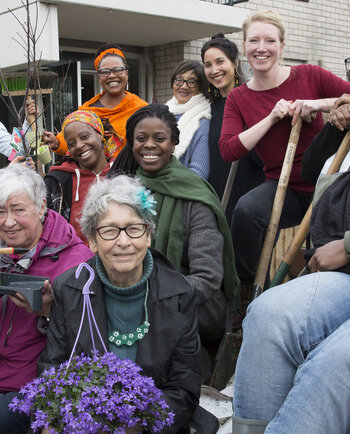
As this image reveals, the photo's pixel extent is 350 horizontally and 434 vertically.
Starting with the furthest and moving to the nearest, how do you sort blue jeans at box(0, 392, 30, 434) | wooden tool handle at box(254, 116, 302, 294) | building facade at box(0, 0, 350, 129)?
building facade at box(0, 0, 350, 129) < wooden tool handle at box(254, 116, 302, 294) < blue jeans at box(0, 392, 30, 434)

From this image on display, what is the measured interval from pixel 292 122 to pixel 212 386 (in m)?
1.59

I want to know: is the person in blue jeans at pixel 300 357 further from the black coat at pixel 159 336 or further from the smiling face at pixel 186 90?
the smiling face at pixel 186 90

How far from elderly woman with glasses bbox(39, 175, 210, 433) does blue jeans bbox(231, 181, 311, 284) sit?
1212 mm

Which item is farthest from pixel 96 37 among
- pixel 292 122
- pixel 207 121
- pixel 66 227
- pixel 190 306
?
pixel 190 306

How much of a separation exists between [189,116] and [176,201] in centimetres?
126

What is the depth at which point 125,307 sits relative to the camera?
8.00 ft

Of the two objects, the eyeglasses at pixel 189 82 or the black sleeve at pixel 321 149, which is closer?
the black sleeve at pixel 321 149

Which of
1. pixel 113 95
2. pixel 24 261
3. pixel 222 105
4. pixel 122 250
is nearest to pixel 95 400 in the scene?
pixel 122 250

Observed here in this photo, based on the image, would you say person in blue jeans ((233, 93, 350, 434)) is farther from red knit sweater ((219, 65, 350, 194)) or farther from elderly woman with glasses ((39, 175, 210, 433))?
red knit sweater ((219, 65, 350, 194))

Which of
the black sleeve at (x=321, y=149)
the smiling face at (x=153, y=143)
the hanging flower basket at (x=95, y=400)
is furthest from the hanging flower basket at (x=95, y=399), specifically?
the black sleeve at (x=321, y=149)

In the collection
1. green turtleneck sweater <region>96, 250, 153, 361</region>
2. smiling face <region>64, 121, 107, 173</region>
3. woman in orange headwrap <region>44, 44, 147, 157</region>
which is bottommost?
green turtleneck sweater <region>96, 250, 153, 361</region>

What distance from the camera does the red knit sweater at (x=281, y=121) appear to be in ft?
11.9

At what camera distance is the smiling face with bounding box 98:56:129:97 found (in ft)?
15.1

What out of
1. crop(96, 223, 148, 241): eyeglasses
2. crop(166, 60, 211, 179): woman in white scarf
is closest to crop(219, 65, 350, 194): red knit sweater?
crop(166, 60, 211, 179): woman in white scarf
